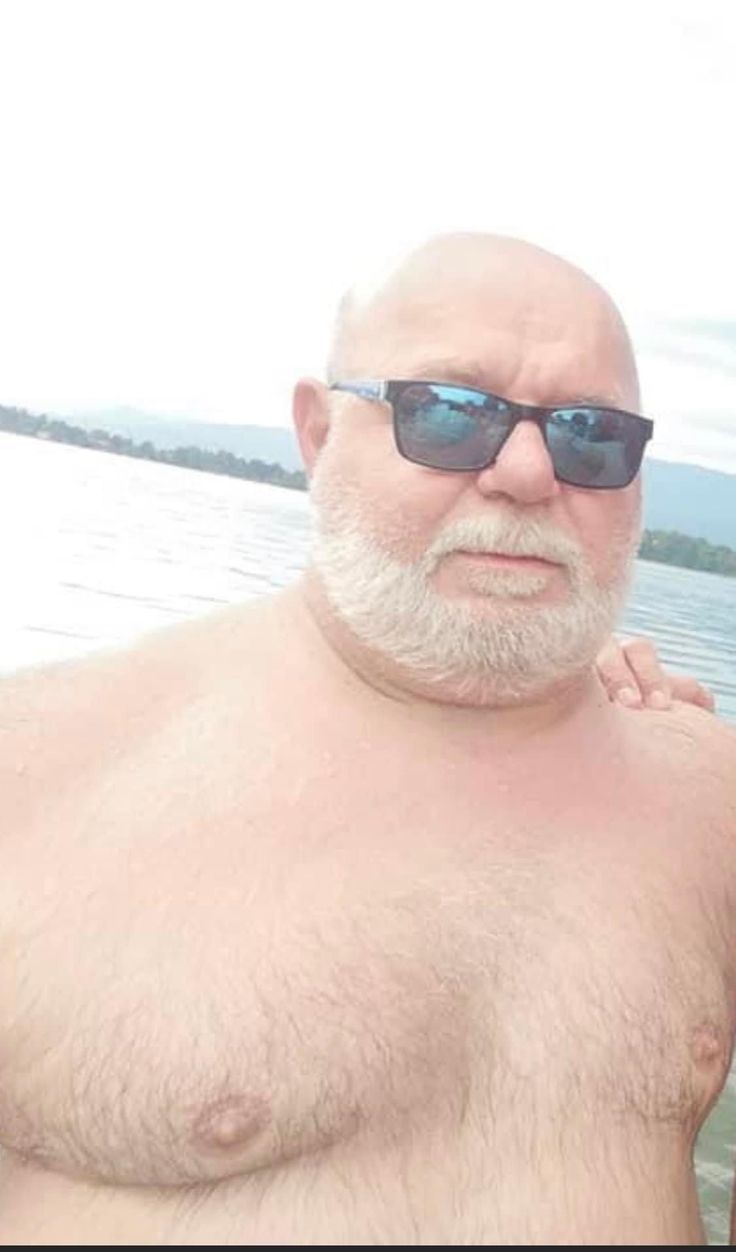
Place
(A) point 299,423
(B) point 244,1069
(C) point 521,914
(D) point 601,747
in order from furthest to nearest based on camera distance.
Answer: (A) point 299,423, (D) point 601,747, (C) point 521,914, (B) point 244,1069

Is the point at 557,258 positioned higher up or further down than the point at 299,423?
higher up

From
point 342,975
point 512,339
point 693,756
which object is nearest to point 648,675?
point 693,756

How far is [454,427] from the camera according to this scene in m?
2.07

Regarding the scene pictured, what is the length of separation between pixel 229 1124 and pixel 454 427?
1000 millimetres

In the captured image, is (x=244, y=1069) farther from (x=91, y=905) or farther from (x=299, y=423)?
(x=299, y=423)

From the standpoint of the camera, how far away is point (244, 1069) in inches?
71.9

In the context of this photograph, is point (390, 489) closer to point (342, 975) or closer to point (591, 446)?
point (591, 446)

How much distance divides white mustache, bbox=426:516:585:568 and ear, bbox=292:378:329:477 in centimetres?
40

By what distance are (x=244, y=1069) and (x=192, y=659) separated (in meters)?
0.71

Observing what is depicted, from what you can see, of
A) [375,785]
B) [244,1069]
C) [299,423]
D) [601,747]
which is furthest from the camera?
[299,423]

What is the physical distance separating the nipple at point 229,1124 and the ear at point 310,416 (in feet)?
3.47

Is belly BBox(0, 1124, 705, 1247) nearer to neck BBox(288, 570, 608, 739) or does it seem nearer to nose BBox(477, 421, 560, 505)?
neck BBox(288, 570, 608, 739)

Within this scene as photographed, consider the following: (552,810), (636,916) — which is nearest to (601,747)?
(552,810)

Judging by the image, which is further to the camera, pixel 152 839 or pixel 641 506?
pixel 641 506
